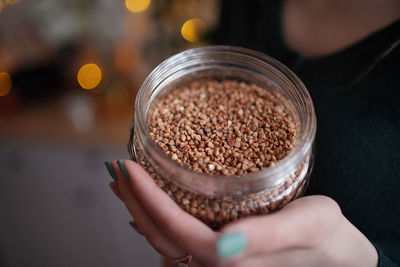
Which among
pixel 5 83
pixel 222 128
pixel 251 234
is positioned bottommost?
pixel 251 234

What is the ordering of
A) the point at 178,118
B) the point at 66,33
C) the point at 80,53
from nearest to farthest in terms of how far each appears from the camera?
the point at 178,118 < the point at 66,33 < the point at 80,53

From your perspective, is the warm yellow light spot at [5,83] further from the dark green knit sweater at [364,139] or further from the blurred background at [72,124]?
the dark green knit sweater at [364,139]

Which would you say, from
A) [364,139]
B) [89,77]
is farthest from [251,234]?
[89,77]

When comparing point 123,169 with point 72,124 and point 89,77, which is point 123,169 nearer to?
point 72,124

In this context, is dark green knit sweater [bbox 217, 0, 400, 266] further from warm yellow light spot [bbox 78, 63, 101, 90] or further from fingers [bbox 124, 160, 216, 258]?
warm yellow light spot [bbox 78, 63, 101, 90]

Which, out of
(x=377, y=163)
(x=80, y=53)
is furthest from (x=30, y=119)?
(x=377, y=163)

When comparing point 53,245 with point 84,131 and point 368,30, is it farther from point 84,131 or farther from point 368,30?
point 368,30
